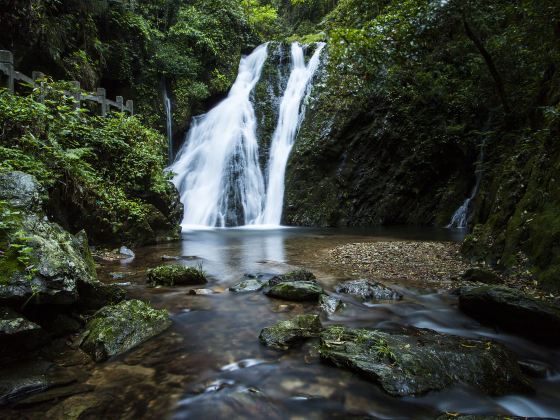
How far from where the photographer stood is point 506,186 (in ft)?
25.6

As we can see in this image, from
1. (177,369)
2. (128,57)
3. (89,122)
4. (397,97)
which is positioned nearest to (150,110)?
(128,57)

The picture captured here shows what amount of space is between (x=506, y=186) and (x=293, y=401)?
7.16 metres

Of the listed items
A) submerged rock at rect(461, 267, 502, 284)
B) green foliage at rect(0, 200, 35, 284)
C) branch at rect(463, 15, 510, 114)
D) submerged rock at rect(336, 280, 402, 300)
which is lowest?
submerged rock at rect(336, 280, 402, 300)

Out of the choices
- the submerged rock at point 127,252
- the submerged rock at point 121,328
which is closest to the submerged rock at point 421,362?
the submerged rock at point 121,328

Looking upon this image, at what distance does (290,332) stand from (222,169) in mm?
13573

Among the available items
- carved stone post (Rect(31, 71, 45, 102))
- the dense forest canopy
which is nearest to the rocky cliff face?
the dense forest canopy

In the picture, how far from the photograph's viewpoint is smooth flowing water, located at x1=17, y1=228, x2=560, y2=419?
2.72 m

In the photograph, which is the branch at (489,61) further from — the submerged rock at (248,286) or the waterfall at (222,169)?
the waterfall at (222,169)

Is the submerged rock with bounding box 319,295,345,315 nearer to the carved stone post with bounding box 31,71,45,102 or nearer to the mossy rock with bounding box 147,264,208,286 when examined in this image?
the mossy rock with bounding box 147,264,208,286

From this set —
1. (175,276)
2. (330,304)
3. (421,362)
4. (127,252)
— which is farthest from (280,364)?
(127,252)

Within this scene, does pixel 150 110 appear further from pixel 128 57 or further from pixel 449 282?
pixel 449 282

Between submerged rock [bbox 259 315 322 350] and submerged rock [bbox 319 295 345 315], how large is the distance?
1.86 ft

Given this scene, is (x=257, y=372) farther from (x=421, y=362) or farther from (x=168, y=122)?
(x=168, y=122)

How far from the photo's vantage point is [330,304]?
15.5ft
